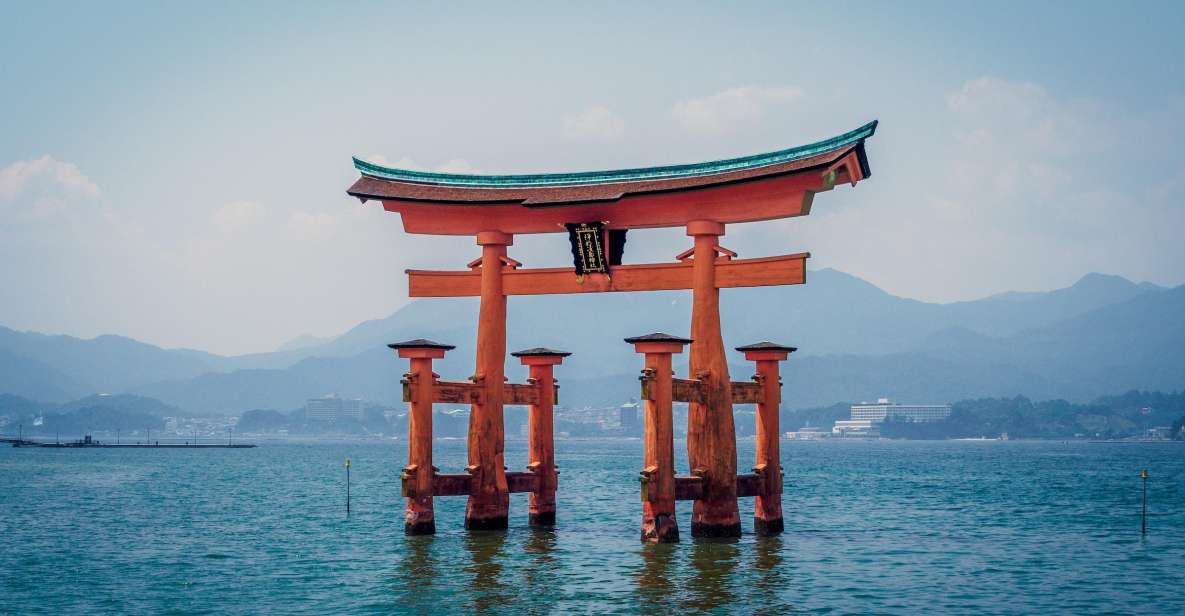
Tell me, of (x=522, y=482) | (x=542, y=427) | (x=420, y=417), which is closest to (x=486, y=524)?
(x=522, y=482)

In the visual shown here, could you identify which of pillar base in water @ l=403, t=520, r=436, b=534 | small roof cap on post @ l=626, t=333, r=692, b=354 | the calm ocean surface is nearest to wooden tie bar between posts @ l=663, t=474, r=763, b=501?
the calm ocean surface

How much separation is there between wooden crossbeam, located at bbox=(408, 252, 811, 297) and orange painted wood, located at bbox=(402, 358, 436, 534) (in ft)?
9.78

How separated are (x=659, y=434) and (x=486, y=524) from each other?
5.71 meters

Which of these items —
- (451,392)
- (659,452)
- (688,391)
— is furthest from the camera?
(451,392)

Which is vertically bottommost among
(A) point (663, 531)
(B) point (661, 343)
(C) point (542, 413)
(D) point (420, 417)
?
(A) point (663, 531)

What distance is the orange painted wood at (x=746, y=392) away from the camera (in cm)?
2659

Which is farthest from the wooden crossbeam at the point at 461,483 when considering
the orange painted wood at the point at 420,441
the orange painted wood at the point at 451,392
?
the orange painted wood at the point at 451,392

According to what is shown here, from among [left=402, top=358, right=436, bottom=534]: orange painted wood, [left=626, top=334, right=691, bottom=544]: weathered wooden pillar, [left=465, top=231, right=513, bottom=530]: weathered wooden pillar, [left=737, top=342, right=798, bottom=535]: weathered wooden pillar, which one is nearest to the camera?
[left=626, top=334, right=691, bottom=544]: weathered wooden pillar

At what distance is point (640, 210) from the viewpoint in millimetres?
27438

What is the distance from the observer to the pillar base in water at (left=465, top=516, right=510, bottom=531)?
28062 mm

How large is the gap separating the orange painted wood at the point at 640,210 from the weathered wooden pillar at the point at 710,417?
617 mm

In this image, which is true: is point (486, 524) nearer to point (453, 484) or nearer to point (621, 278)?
point (453, 484)

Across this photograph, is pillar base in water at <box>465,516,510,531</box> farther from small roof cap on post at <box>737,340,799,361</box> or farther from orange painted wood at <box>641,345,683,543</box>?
small roof cap on post at <box>737,340,799,361</box>

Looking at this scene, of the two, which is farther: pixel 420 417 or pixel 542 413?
pixel 542 413
